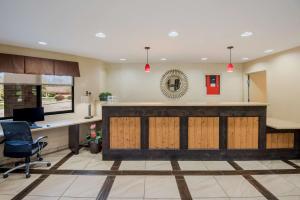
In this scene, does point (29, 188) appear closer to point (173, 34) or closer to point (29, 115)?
point (29, 115)

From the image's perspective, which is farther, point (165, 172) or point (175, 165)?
point (175, 165)

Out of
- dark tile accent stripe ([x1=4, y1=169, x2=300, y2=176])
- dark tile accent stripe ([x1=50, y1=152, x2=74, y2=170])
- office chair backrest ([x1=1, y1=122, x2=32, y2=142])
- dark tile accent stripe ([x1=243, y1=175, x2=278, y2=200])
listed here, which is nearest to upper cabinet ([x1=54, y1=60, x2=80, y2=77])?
office chair backrest ([x1=1, y1=122, x2=32, y2=142])

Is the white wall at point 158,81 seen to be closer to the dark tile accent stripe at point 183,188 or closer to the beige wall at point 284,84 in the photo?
the beige wall at point 284,84

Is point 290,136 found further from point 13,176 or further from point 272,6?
point 13,176

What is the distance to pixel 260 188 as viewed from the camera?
2.97m

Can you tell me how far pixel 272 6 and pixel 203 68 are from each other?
Result: 444 cm

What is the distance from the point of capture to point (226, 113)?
13.6 feet

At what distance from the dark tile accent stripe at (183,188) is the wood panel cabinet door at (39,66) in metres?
3.97

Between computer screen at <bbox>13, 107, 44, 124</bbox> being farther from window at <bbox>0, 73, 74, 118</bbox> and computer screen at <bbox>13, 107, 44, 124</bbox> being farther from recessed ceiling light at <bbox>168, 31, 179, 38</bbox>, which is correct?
recessed ceiling light at <bbox>168, 31, 179, 38</bbox>

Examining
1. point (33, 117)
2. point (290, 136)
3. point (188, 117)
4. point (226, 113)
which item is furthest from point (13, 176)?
point (290, 136)

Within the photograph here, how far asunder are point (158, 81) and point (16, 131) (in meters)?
4.52

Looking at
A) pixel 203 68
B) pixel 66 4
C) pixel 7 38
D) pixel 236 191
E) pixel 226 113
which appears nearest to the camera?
pixel 66 4

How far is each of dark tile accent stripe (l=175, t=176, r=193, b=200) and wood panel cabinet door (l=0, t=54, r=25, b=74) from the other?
4.11m

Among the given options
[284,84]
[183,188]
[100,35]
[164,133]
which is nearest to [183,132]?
[164,133]
